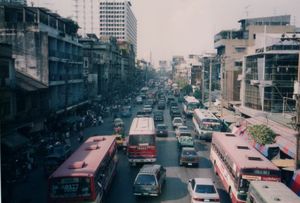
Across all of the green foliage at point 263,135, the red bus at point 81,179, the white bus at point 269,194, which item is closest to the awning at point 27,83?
the red bus at point 81,179

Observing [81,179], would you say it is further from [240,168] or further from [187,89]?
[187,89]

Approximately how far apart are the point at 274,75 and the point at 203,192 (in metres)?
25.9

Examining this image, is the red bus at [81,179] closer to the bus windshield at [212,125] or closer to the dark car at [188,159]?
the dark car at [188,159]

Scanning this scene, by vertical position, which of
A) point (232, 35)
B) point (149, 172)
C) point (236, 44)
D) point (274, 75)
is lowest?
point (149, 172)

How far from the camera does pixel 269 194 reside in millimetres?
16297

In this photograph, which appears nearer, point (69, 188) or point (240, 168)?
point (69, 188)

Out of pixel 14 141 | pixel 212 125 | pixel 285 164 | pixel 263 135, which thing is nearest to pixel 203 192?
pixel 285 164

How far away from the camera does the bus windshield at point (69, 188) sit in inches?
701

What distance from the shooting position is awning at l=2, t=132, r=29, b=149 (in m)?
29.6

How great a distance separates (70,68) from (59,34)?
302 inches

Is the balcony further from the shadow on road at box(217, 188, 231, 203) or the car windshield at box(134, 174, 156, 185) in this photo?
the car windshield at box(134, 174, 156, 185)

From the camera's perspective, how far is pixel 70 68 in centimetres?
5847

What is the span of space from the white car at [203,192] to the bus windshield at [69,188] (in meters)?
6.12

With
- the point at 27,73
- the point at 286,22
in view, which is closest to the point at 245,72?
the point at 27,73
